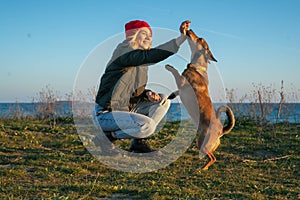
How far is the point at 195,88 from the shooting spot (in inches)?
155

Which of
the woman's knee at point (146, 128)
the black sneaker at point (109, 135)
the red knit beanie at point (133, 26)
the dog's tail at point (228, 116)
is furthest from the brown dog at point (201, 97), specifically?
the black sneaker at point (109, 135)

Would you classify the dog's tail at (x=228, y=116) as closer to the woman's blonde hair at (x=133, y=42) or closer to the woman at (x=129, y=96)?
the woman at (x=129, y=96)

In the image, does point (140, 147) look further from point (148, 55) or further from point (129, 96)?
point (148, 55)

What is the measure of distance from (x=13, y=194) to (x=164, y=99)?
2.53 metres

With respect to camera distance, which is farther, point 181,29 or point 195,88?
point 195,88

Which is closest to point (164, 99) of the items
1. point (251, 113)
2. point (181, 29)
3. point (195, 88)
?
point (195, 88)

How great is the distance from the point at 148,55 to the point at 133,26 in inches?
49.3

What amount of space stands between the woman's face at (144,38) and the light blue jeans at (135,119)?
86 centimetres

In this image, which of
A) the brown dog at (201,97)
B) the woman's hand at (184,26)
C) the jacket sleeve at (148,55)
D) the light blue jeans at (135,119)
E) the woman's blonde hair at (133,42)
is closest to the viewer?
the woman's hand at (184,26)

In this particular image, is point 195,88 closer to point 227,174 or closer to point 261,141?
point 227,174

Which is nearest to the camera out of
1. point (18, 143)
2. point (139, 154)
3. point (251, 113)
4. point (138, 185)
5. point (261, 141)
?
point (138, 185)

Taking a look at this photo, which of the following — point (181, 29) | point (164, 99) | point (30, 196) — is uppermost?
point (181, 29)

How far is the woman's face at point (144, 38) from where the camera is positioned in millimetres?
5074

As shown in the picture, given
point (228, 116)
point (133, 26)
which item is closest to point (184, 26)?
point (228, 116)
